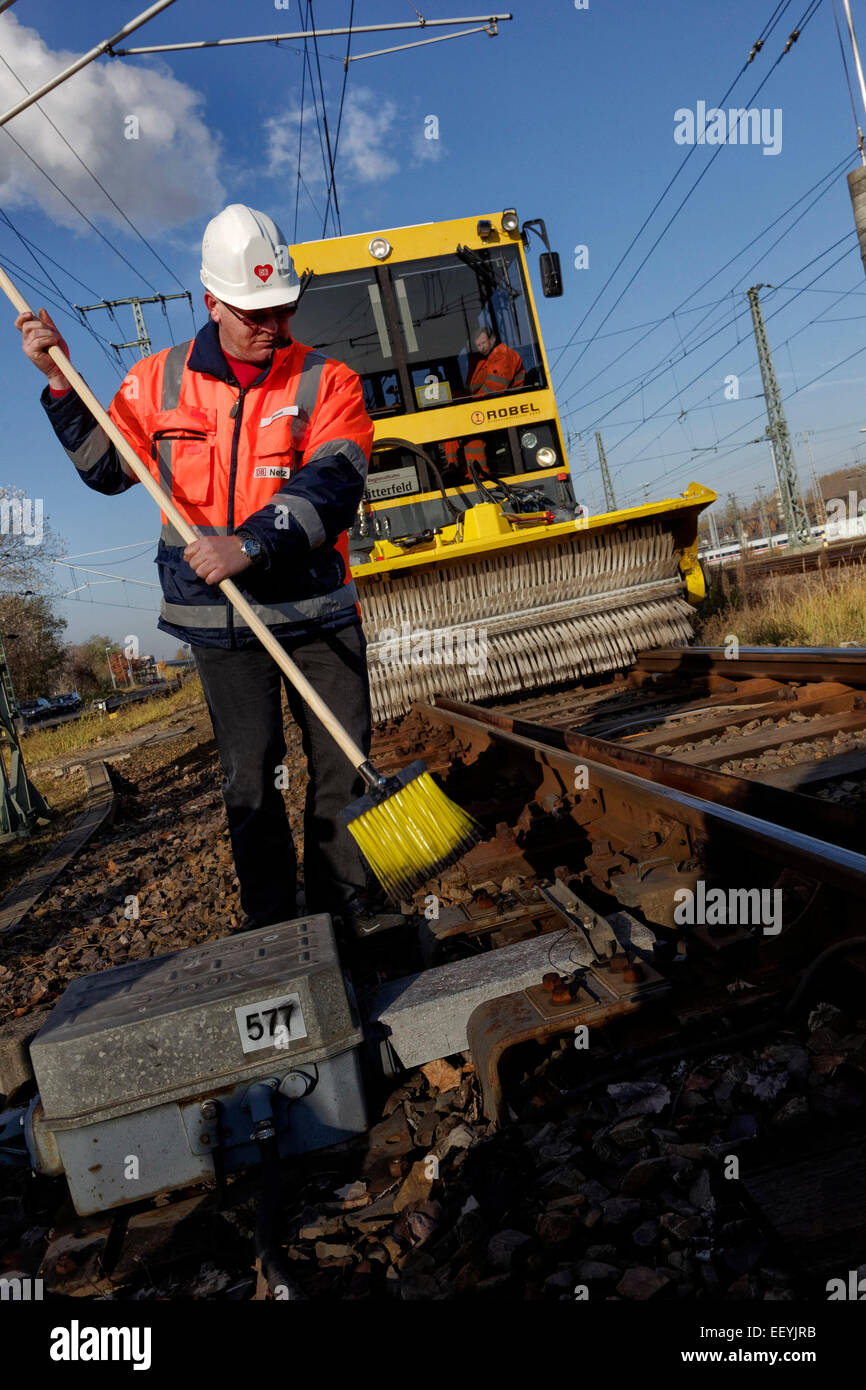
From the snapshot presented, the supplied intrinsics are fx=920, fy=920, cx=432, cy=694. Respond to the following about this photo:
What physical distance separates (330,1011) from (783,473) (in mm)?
33029

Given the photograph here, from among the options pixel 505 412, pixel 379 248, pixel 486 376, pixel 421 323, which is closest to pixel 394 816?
pixel 505 412

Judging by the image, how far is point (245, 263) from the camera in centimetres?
259

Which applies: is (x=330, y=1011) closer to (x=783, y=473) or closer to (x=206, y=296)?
(x=206, y=296)

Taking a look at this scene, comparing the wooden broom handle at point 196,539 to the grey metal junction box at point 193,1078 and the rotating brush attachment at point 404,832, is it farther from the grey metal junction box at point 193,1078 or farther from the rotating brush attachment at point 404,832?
the grey metal junction box at point 193,1078

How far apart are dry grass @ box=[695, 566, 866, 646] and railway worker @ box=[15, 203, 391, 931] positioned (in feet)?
17.1

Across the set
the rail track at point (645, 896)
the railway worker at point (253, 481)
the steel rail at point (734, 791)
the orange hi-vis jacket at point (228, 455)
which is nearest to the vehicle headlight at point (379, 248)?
the rail track at point (645, 896)

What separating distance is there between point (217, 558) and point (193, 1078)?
1.28 metres

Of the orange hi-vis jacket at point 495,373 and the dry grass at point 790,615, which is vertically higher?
the orange hi-vis jacket at point 495,373

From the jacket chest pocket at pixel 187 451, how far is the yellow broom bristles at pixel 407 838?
3.54 ft

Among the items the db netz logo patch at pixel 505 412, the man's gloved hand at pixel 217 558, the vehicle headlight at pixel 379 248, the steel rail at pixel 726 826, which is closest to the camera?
the steel rail at pixel 726 826

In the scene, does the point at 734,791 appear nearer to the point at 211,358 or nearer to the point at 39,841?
the point at 211,358

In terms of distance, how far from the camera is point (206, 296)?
2732 millimetres

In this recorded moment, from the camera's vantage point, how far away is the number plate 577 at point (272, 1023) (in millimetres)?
1843

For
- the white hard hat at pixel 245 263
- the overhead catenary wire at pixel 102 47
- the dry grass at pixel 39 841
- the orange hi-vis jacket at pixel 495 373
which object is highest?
the overhead catenary wire at pixel 102 47
